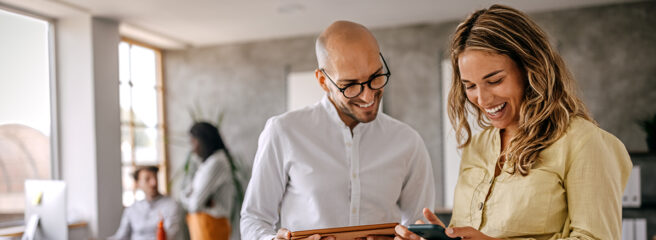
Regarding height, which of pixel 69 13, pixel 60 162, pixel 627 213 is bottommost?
pixel 627 213

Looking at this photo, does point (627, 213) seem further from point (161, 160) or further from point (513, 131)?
point (161, 160)

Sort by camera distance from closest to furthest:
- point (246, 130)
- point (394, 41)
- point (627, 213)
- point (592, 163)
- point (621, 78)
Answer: point (592, 163) < point (627, 213) < point (621, 78) < point (394, 41) < point (246, 130)

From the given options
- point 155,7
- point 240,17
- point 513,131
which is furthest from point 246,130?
point 513,131

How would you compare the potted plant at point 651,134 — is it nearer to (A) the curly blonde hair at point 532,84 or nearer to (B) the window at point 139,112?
(A) the curly blonde hair at point 532,84

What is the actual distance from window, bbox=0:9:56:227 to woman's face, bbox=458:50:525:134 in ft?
15.5

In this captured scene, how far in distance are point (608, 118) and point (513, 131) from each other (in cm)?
480

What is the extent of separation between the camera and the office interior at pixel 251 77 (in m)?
4.89

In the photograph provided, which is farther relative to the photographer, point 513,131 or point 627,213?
point 627,213

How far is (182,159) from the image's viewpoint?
7.23 metres

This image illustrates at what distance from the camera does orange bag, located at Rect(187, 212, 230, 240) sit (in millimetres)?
4551

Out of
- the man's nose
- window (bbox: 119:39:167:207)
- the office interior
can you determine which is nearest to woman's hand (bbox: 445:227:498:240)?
the man's nose

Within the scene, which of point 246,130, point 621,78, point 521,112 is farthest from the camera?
point 246,130

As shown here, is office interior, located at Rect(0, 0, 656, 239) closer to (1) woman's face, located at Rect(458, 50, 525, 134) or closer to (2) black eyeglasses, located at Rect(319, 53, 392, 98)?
(2) black eyeglasses, located at Rect(319, 53, 392, 98)

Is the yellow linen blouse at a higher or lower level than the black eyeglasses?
lower
